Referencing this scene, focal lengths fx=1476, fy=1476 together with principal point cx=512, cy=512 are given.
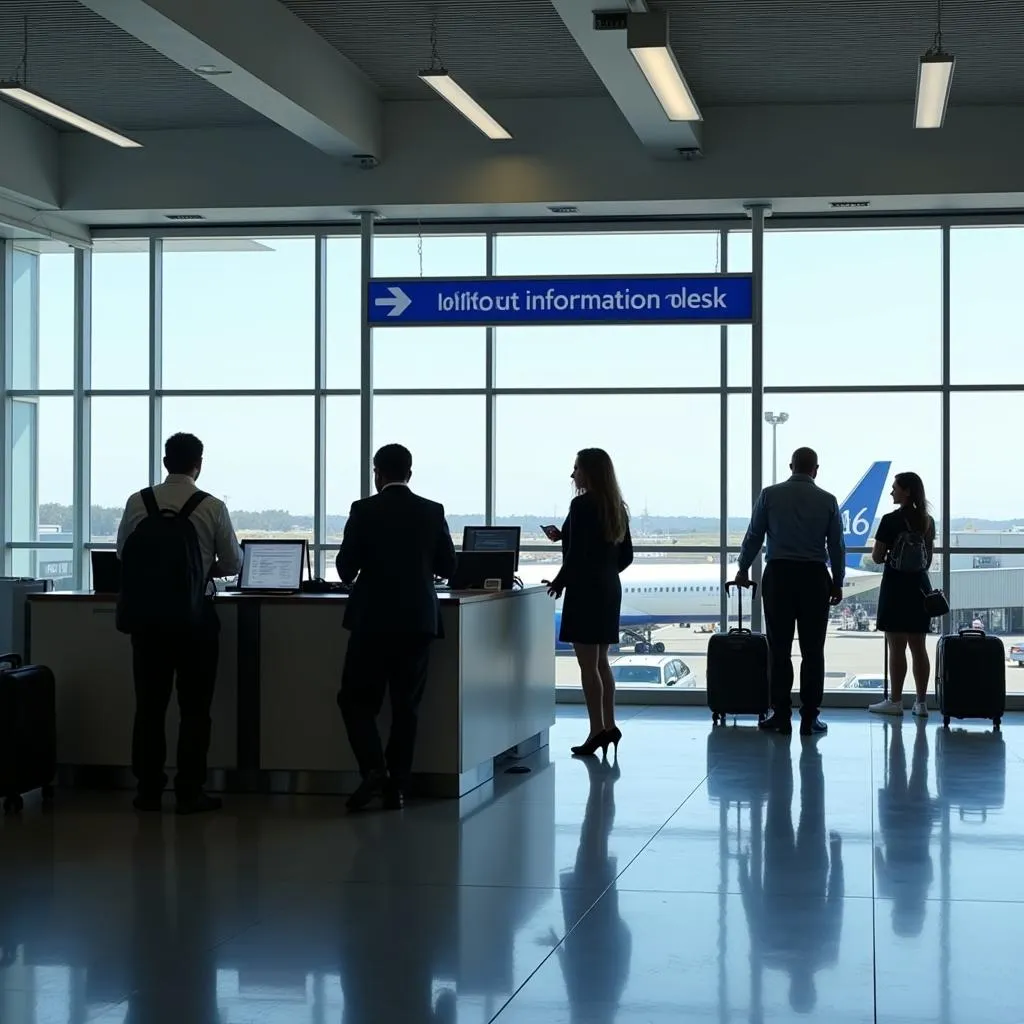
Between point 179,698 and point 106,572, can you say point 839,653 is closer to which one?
point 106,572

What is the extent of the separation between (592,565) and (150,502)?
8.11 ft

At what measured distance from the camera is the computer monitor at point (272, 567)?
→ 7.03 meters

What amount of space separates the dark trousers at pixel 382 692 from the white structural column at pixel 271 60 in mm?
3272

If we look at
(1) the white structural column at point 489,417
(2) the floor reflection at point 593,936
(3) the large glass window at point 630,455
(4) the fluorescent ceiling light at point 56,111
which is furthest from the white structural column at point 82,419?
(2) the floor reflection at point 593,936

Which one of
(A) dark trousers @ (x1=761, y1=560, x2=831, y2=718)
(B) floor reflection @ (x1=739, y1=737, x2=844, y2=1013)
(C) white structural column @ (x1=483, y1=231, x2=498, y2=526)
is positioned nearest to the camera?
(B) floor reflection @ (x1=739, y1=737, x2=844, y2=1013)

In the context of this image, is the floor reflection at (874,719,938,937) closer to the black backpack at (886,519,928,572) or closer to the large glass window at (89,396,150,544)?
the black backpack at (886,519,928,572)

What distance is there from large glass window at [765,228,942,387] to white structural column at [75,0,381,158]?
10.3 ft

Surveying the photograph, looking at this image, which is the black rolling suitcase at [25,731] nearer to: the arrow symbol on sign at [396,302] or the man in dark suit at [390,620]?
the man in dark suit at [390,620]

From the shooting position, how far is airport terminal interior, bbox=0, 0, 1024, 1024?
580 cm

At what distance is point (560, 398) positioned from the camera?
11031mm

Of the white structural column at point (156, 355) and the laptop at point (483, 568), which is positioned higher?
the white structural column at point (156, 355)

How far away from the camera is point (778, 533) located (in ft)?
29.4

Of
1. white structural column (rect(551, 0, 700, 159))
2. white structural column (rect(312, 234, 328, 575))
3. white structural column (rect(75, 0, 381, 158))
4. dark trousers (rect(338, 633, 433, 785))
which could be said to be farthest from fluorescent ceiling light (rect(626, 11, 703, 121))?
white structural column (rect(312, 234, 328, 575))

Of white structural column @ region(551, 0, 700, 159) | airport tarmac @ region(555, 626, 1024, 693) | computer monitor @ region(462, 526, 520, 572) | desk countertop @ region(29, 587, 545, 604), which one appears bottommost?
airport tarmac @ region(555, 626, 1024, 693)
